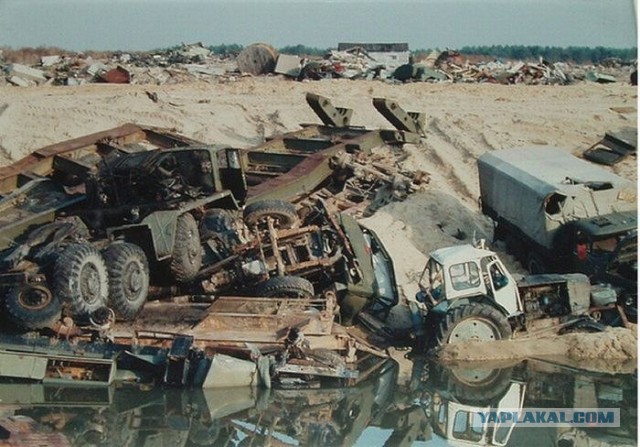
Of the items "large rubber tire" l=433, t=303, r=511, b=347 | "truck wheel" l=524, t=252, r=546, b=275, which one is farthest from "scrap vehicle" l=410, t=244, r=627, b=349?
"truck wheel" l=524, t=252, r=546, b=275

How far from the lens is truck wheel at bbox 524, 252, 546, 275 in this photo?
15469mm

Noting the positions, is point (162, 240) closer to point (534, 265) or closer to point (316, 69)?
point (534, 265)

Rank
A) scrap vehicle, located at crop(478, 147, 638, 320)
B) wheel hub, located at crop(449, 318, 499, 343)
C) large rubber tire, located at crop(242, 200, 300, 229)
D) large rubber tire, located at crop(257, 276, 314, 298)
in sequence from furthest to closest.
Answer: large rubber tire, located at crop(242, 200, 300, 229)
scrap vehicle, located at crop(478, 147, 638, 320)
large rubber tire, located at crop(257, 276, 314, 298)
wheel hub, located at crop(449, 318, 499, 343)

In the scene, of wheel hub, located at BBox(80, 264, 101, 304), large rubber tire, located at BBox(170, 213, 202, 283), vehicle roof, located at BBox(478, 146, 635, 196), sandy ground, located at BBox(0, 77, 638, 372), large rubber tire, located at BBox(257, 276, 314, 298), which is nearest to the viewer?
wheel hub, located at BBox(80, 264, 101, 304)

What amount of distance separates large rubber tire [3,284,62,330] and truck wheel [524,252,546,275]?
775 centimetres

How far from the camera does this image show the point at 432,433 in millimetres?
10516

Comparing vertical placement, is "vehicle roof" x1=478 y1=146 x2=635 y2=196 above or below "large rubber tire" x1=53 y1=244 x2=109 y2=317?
above

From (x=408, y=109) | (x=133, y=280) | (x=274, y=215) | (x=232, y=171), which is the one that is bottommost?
(x=133, y=280)

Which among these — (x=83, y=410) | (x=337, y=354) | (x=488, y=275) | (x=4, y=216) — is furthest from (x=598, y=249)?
(x=4, y=216)

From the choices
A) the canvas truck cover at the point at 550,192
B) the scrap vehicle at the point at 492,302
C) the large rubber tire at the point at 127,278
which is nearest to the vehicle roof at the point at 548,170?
the canvas truck cover at the point at 550,192

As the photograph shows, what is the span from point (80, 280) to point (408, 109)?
1396 centimetres

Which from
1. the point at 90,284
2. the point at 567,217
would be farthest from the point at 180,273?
the point at 567,217

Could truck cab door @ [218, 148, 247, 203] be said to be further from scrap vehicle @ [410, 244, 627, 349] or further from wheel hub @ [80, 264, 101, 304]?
scrap vehicle @ [410, 244, 627, 349]

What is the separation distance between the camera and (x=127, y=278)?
1263cm
